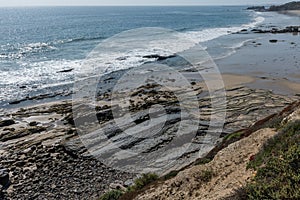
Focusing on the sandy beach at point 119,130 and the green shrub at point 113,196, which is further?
the sandy beach at point 119,130

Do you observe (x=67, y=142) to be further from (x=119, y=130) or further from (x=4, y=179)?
(x=4, y=179)

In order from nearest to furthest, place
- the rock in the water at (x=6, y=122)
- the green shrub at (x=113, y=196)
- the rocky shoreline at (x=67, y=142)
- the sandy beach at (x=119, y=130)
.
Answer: the green shrub at (x=113, y=196)
the rocky shoreline at (x=67, y=142)
the sandy beach at (x=119, y=130)
the rock in the water at (x=6, y=122)

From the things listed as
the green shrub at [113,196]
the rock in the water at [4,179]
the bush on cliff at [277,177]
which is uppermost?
the bush on cliff at [277,177]

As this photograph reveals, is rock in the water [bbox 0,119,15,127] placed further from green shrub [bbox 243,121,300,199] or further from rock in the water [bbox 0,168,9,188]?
green shrub [bbox 243,121,300,199]

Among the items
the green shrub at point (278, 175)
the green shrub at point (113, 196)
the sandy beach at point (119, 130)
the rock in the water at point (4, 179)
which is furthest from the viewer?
the sandy beach at point (119, 130)

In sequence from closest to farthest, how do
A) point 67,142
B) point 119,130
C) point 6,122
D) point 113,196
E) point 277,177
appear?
point 277,177 → point 113,196 → point 67,142 → point 119,130 → point 6,122

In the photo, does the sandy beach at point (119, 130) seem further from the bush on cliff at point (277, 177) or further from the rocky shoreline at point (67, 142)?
the bush on cliff at point (277, 177)

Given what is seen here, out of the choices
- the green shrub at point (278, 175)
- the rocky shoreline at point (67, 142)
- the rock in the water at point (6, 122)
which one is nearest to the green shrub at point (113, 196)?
the rocky shoreline at point (67, 142)

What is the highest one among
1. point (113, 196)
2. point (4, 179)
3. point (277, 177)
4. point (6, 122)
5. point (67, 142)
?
point (277, 177)

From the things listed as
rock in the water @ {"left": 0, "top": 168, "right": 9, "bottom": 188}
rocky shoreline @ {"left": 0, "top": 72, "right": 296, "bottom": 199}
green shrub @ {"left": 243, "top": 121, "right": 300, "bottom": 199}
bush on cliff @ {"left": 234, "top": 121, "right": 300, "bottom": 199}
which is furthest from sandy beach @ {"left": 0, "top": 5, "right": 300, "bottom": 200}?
bush on cliff @ {"left": 234, "top": 121, "right": 300, "bottom": 199}

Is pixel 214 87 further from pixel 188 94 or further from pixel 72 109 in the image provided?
pixel 72 109

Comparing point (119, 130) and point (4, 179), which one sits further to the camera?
point (119, 130)

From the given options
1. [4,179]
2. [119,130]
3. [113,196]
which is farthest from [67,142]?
[113,196]

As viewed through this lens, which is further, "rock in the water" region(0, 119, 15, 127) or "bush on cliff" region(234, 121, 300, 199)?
"rock in the water" region(0, 119, 15, 127)
